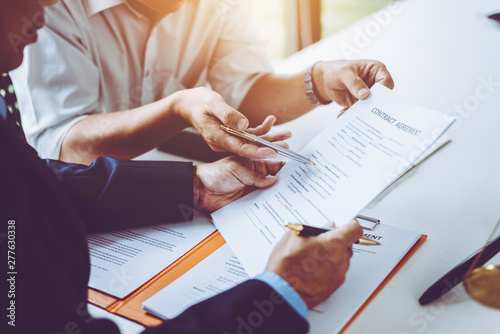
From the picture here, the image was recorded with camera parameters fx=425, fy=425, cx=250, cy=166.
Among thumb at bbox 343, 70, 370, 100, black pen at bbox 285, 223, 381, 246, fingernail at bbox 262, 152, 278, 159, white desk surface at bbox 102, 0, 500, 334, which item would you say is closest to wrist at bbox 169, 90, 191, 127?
white desk surface at bbox 102, 0, 500, 334

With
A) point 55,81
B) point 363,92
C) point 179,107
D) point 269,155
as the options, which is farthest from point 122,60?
point 363,92

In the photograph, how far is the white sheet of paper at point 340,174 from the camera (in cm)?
65

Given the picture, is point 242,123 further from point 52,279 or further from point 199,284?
point 52,279

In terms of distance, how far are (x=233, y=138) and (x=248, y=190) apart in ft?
0.37

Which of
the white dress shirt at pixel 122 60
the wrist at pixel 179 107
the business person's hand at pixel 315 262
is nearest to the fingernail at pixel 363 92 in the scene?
the business person's hand at pixel 315 262

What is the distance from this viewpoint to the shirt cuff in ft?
1.76

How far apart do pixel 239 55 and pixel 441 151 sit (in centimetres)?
74

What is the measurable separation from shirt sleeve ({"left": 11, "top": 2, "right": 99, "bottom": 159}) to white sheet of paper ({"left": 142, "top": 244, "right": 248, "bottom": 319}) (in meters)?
0.63

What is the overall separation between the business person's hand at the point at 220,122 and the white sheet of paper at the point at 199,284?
0.21 m

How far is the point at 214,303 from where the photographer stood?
0.54m

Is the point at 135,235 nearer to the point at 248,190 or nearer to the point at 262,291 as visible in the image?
the point at 248,190

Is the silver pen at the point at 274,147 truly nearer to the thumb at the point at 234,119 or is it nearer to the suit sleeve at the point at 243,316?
the thumb at the point at 234,119

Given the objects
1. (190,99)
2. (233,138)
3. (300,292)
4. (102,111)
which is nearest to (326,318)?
(300,292)

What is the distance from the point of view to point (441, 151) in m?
1.04
